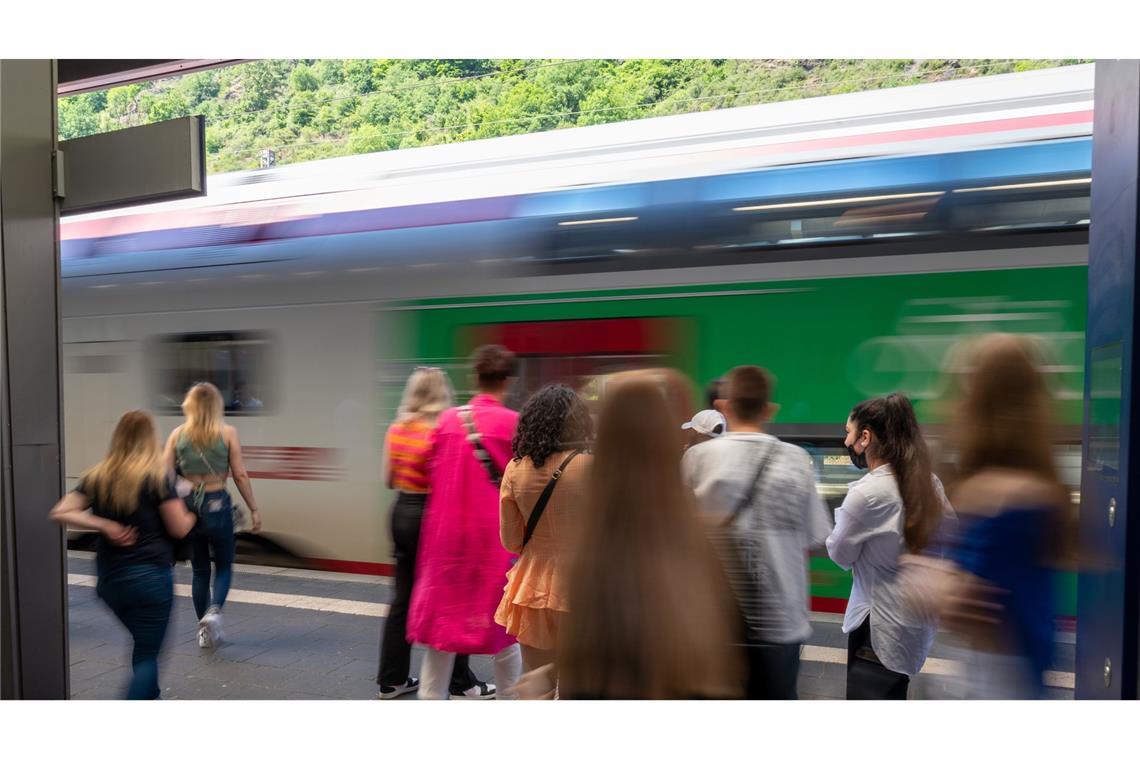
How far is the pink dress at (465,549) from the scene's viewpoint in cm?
348

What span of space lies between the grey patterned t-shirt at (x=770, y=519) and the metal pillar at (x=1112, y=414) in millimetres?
837

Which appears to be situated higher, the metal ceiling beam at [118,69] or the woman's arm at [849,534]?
A: the metal ceiling beam at [118,69]

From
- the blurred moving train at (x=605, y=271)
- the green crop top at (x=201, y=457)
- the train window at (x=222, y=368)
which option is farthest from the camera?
the train window at (x=222, y=368)

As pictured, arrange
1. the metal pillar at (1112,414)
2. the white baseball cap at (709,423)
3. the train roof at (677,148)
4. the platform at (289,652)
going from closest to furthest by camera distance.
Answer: the metal pillar at (1112,414), the platform at (289,652), the white baseball cap at (709,423), the train roof at (677,148)

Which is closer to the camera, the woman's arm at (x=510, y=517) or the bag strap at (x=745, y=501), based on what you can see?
the bag strap at (x=745, y=501)

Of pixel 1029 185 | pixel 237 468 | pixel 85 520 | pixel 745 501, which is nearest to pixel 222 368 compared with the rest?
pixel 237 468

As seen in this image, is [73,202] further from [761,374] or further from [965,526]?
[965,526]

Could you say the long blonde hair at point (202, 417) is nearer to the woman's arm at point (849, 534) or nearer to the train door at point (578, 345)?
the train door at point (578, 345)

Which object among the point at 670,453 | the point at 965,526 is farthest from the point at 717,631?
the point at 965,526

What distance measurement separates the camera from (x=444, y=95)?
37781 millimetres

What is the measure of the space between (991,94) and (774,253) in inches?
63.1

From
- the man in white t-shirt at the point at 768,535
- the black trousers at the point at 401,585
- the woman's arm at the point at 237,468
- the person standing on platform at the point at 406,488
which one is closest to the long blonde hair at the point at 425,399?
the person standing on platform at the point at 406,488

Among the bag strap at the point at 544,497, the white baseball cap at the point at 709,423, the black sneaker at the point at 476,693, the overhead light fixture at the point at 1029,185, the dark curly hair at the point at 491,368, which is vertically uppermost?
the overhead light fixture at the point at 1029,185

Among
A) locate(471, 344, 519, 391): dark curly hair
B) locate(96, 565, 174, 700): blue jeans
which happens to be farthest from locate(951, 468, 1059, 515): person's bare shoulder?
locate(96, 565, 174, 700): blue jeans
